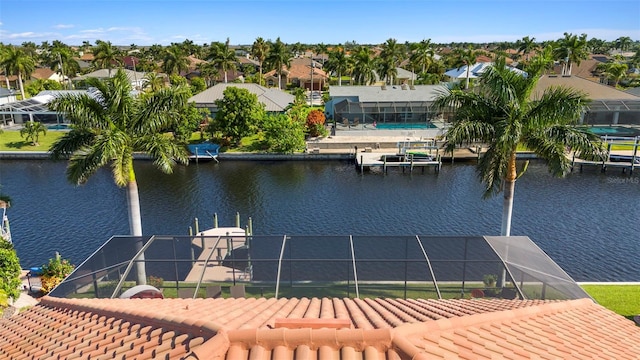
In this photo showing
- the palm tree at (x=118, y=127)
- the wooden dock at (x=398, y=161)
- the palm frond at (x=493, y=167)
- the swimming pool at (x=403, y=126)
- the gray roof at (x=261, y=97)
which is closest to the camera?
the palm tree at (x=118, y=127)

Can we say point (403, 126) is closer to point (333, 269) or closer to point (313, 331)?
point (333, 269)

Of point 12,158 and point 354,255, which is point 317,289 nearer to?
point 354,255

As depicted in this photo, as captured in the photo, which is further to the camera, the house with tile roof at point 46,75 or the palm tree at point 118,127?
the house with tile roof at point 46,75

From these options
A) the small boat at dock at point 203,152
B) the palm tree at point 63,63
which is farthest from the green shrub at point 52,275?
the palm tree at point 63,63

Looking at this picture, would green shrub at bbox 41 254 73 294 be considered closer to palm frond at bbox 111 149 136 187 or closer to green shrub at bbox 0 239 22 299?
green shrub at bbox 0 239 22 299

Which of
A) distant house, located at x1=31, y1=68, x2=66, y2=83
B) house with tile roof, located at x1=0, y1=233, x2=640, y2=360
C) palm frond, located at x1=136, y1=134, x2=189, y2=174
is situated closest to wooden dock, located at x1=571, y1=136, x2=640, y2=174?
house with tile roof, located at x1=0, y1=233, x2=640, y2=360

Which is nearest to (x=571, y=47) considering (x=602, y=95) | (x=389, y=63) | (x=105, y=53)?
(x=602, y=95)

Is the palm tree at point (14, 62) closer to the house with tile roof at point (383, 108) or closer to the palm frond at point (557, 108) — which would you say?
the house with tile roof at point (383, 108)
